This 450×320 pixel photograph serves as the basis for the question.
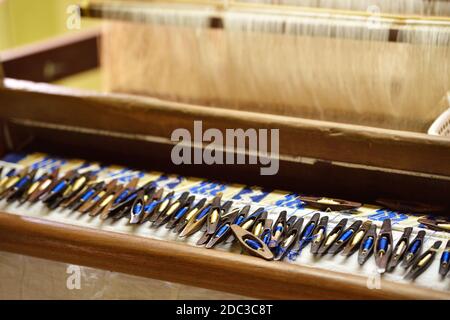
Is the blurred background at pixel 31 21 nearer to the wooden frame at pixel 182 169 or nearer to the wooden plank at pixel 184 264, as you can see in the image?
the wooden frame at pixel 182 169

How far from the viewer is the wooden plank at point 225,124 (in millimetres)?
1312

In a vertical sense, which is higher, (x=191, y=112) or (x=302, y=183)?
(x=191, y=112)

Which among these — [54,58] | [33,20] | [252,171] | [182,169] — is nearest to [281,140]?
[252,171]

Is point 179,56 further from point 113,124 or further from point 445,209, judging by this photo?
point 445,209

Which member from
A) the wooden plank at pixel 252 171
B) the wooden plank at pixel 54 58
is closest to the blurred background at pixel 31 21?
the wooden plank at pixel 54 58

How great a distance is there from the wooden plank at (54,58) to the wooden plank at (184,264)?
88 centimetres

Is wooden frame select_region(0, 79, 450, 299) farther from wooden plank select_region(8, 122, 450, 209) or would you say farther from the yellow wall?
the yellow wall

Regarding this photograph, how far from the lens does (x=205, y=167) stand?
1547mm

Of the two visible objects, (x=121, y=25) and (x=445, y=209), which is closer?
(x=445, y=209)

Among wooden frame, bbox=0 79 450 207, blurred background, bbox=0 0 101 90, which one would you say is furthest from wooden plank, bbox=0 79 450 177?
blurred background, bbox=0 0 101 90
